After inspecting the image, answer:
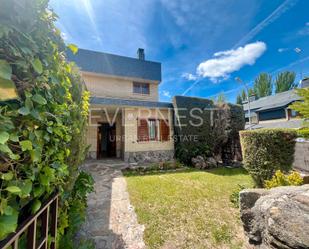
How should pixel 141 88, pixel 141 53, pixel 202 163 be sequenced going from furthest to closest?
pixel 141 53, pixel 141 88, pixel 202 163

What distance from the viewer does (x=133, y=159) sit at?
1116 cm

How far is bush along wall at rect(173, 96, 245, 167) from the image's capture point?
1089 centimetres

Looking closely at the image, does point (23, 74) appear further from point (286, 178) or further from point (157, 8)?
point (157, 8)

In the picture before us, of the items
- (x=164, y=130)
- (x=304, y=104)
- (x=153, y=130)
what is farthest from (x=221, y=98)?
(x=304, y=104)

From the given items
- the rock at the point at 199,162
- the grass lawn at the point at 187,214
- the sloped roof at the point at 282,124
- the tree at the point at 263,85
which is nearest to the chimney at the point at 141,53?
the rock at the point at 199,162

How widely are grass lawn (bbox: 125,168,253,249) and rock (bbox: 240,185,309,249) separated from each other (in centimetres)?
53

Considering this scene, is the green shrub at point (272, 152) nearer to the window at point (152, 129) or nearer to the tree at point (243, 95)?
the window at point (152, 129)

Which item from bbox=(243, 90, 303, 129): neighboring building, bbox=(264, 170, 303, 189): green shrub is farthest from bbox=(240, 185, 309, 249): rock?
bbox=(243, 90, 303, 129): neighboring building

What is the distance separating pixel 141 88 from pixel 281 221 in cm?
1425

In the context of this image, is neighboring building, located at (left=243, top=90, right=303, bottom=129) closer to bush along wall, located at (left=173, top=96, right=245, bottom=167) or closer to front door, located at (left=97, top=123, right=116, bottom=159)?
bush along wall, located at (left=173, top=96, right=245, bottom=167)

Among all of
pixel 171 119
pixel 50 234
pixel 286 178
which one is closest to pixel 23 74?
pixel 50 234

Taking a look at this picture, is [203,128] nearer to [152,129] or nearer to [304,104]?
[152,129]

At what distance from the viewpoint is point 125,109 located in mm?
11227

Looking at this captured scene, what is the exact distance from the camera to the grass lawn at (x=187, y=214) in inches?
127
